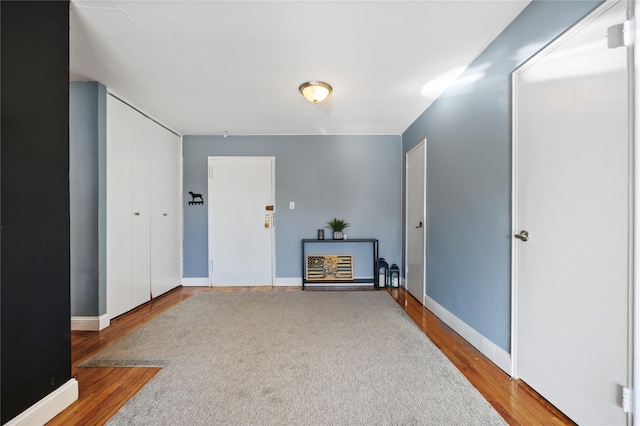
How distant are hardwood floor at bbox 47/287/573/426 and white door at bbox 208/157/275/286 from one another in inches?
62.4

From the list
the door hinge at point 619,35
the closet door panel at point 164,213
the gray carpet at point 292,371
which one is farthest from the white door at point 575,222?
the closet door panel at point 164,213

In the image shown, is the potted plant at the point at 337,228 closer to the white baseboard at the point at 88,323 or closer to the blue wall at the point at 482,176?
the blue wall at the point at 482,176

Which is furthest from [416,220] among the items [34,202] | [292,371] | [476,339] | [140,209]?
[34,202]

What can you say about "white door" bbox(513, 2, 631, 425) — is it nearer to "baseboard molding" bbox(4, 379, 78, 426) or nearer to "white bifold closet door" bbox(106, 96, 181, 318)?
"baseboard molding" bbox(4, 379, 78, 426)

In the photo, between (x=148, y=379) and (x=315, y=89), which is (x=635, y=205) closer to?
(x=315, y=89)

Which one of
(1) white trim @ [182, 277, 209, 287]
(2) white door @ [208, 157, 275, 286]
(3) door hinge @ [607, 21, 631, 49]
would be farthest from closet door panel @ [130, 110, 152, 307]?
(3) door hinge @ [607, 21, 631, 49]

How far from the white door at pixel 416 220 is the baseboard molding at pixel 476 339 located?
0.47 m

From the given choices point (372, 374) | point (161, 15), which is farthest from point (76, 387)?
point (161, 15)

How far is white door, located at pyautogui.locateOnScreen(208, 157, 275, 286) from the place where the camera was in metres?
4.02

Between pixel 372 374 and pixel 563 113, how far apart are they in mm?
1748

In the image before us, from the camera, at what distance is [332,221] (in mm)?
4074

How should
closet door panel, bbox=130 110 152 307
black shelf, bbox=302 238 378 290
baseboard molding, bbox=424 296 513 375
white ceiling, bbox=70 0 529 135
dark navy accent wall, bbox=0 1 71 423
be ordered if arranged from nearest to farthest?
dark navy accent wall, bbox=0 1 71 423, white ceiling, bbox=70 0 529 135, baseboard molding, bbox=424 296 513 375, closet door panel, bbox=130 110 152 307, black shelf, bbox=302 238 378 290

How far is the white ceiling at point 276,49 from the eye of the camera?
1.60 meters

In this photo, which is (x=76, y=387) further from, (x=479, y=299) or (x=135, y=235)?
(x=479, y=299)
